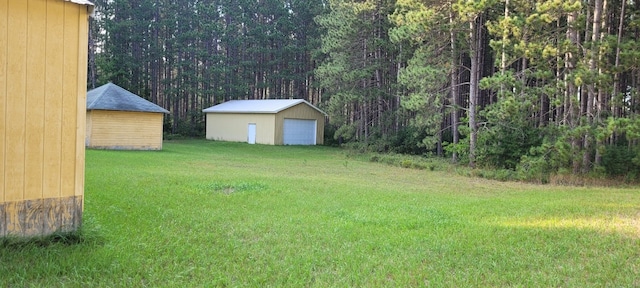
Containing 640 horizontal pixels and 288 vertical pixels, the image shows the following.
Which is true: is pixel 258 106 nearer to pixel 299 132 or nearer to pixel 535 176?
pixel 299 132

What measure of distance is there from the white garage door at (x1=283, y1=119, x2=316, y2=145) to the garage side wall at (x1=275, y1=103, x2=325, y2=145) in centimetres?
→ 27

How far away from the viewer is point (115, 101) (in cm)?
2333

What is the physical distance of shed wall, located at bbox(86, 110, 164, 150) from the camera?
22.6 m

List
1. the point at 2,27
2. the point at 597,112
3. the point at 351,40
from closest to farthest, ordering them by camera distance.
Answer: the point at 2,27 → the point at 597,112 → the point at 351,40

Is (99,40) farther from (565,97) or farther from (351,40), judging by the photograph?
(565,97)

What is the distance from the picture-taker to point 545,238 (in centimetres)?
629

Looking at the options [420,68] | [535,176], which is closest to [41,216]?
[535,176]

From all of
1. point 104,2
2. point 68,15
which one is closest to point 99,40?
point 104,2

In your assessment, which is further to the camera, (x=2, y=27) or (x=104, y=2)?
(x=104, y=2)

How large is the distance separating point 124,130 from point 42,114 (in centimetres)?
1924

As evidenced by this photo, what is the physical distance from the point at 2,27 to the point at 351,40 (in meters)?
24.6

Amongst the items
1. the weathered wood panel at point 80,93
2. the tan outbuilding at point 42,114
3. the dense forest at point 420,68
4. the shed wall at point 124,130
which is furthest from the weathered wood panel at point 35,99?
the shed wall at point 124,130

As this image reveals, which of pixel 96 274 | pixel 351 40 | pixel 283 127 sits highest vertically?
pixel 351 40

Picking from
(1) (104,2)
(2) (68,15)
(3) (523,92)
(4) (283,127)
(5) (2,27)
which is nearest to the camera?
(5) (2,27)
